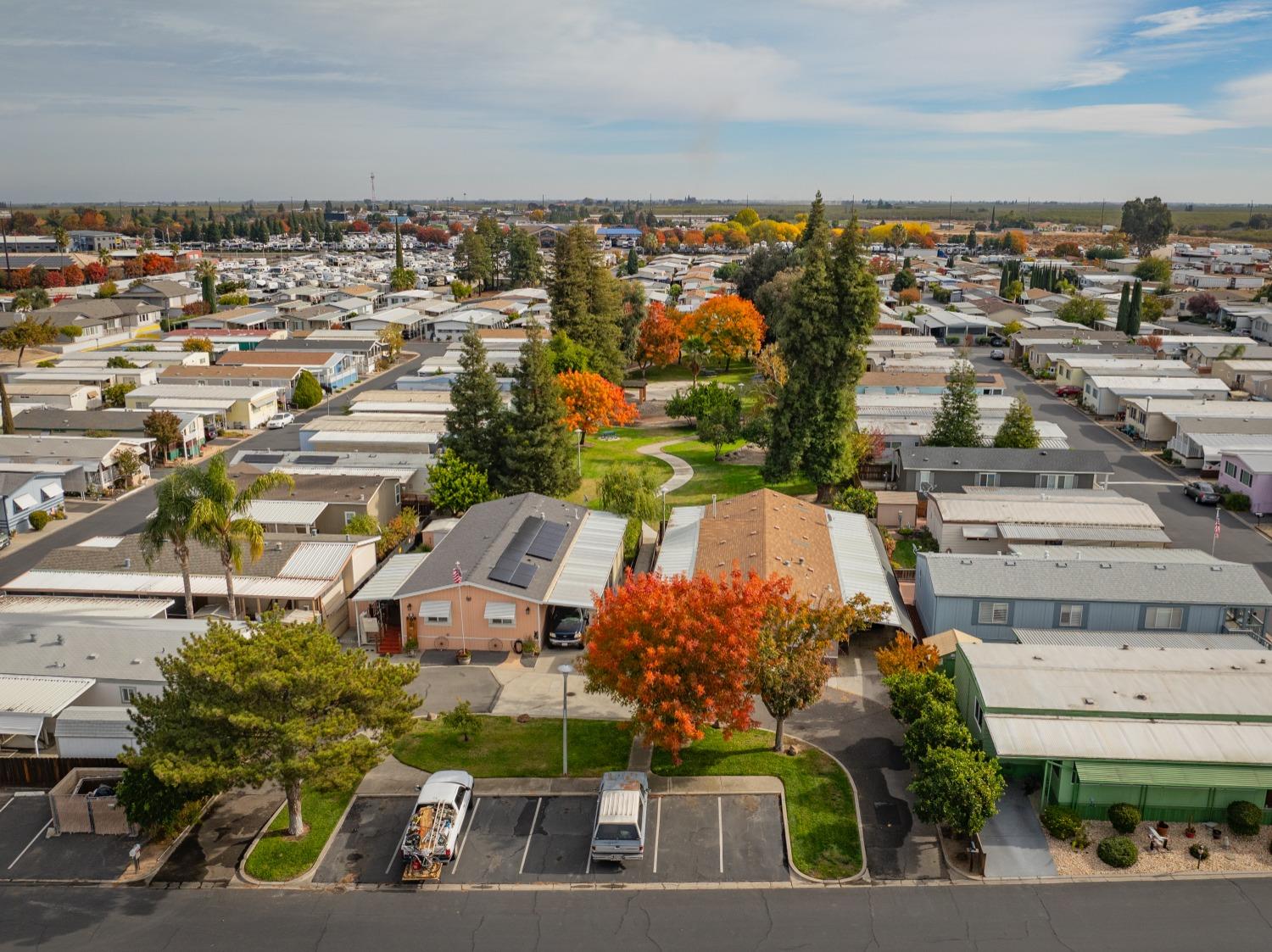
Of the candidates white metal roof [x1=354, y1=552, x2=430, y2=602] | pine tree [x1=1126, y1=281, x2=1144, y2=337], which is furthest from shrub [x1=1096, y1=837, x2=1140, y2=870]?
pine tree [x1=1126, y1=281, x2=1144, y2=337]

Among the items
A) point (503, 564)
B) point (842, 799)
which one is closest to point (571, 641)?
point (503, 564)

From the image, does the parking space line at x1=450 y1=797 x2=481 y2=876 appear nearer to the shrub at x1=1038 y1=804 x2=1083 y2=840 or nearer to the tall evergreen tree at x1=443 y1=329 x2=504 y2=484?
the shrub at x1=1038 y1=804 x2=1083 y2=840

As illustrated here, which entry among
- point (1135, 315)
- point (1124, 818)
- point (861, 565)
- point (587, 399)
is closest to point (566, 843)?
point (1124, 818)

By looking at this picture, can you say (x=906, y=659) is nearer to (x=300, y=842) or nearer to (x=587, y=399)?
(x=300, y=842)

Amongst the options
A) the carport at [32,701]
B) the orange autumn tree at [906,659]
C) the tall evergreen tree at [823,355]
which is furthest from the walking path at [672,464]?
the carport at [32,701]

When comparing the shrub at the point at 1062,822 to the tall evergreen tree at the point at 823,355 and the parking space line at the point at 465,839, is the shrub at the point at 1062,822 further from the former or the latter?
the tall evergreen tree at the point at 823,355

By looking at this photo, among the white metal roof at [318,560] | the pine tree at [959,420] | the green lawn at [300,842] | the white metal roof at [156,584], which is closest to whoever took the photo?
the green lawn at [300,842]

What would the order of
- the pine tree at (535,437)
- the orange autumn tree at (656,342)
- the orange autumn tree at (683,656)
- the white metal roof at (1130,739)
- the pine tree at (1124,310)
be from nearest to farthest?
the white metal roof at (1130,739) → the orange autumn tree at (683,656) → the pine tree at (535,437) → the orange autumn tree at (656,342) → the pine tree at (1124,310)
